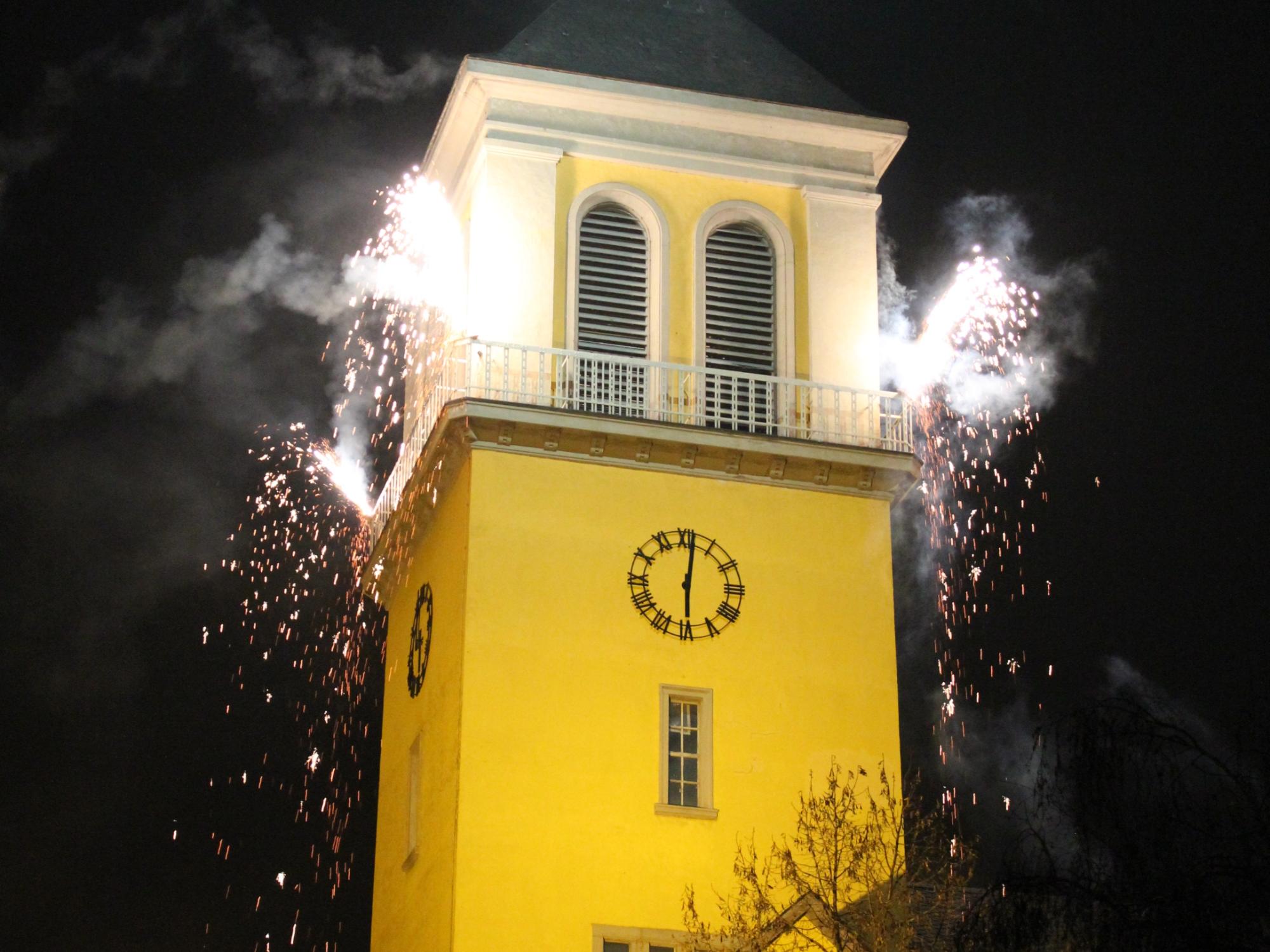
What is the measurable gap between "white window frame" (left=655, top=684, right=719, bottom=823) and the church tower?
0.12 ft

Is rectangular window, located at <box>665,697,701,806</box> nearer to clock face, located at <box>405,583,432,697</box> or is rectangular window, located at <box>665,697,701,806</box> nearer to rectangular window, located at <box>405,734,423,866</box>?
rectangular window, located at <box>405,734,423,866</box>

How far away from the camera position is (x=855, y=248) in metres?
37.1

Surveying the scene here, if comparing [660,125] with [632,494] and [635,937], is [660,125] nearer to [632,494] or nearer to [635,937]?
[632,494]

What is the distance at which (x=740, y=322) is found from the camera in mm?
36281

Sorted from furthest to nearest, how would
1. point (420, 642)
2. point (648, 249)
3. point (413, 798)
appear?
point (648, 249) → point (420, 642) → point (413, 798)

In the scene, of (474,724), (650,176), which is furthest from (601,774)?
(650,176)

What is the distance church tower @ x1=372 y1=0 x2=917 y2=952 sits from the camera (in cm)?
3206

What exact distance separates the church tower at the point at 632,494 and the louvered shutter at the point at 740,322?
44mm

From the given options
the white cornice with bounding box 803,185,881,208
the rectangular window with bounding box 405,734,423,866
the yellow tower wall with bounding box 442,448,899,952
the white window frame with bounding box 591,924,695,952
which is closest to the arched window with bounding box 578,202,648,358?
the yellow tower wall with bounding box 442,448,899,952

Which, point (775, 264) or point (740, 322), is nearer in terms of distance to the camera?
point (740, 322)

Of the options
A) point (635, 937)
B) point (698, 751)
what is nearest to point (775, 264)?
point (698, 751)

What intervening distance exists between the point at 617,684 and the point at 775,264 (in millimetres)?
7194

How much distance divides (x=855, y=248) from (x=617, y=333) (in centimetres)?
387

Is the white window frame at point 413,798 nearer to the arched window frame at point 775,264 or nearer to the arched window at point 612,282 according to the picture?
the arched window at point 612,282
